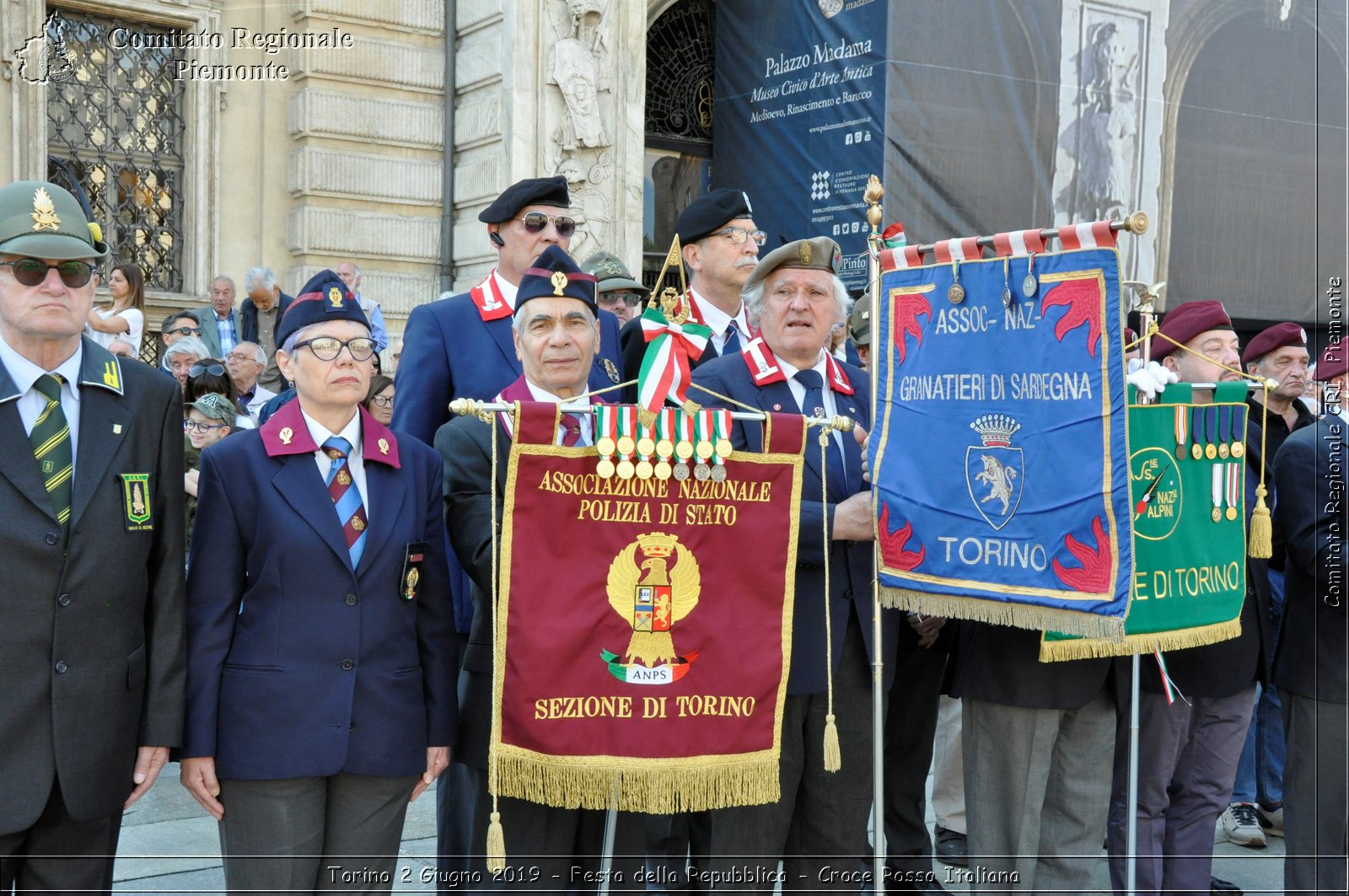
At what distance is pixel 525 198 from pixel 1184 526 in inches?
97.3

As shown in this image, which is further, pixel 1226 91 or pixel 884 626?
pixel 1226 91

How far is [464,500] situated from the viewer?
3539 mm

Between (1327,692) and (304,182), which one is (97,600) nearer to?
(1327,692)

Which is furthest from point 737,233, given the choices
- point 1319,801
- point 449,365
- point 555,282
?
point 1319,801

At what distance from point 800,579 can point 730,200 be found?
193 centimetres

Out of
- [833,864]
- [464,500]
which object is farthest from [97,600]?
[833,864]

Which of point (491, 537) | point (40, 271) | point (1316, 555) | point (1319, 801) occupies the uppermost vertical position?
point (40, 271)

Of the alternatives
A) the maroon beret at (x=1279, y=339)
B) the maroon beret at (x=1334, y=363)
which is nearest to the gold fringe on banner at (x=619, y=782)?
the maroon beret at (x=1334, y=363)

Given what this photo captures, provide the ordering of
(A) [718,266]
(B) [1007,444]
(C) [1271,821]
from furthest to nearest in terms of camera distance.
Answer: (C) [1271,821]
(A) [718,266]
(B) [1007,444]

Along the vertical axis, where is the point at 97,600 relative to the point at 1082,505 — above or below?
below

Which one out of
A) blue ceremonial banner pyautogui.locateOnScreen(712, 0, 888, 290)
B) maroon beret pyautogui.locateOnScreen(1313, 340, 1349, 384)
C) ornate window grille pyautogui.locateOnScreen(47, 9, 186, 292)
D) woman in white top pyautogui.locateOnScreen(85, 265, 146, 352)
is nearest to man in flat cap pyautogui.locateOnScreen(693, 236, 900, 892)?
maroon beret pyautogui.locateOnScreen(1313, 340, 1349, 384)

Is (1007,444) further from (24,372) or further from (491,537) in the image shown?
(24,372)

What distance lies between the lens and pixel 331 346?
324 cm

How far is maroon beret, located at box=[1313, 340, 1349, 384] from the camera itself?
4496 millimetres
